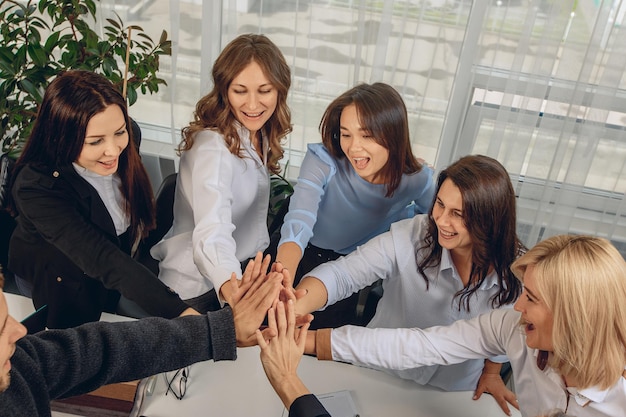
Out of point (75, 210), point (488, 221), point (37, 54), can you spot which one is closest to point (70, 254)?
point (75, 210)

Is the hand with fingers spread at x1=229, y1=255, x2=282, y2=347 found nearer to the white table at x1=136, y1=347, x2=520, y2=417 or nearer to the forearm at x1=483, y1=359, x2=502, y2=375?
the white table at x1=136, y1=347, x2=520, y2=417

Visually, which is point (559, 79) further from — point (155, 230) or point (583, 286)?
point (155, 230)

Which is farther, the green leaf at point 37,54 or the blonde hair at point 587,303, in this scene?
the green leaf at point 37,54

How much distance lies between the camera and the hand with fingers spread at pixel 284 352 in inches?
56.3

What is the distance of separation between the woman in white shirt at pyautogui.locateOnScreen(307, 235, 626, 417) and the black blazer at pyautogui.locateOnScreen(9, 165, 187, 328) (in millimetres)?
578

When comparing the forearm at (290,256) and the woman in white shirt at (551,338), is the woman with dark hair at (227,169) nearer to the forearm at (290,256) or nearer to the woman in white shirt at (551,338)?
the forearm at (290,256)

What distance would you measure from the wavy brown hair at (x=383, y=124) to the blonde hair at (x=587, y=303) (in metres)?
0.79

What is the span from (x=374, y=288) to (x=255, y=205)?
2.08 feet

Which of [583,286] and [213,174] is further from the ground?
[583,286]

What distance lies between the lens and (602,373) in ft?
4.27

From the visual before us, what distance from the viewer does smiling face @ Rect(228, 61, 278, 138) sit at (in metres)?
1.90

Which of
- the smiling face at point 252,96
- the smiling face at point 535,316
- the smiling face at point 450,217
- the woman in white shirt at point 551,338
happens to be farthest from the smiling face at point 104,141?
the smiling face at point 535,316

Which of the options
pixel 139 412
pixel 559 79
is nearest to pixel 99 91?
pixel 139 412

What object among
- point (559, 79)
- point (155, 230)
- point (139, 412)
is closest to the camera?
point (139, 412)
